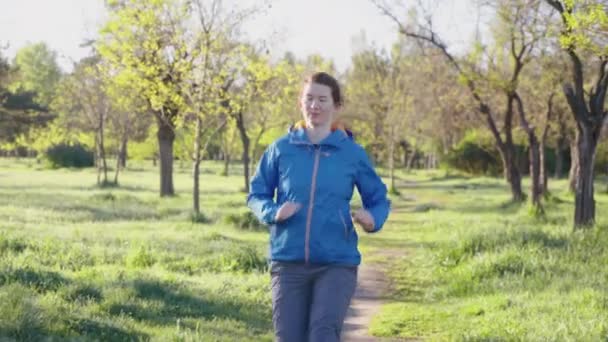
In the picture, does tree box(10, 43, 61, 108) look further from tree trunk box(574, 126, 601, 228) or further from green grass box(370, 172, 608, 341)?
green grass box(370, 172, 608, 341)

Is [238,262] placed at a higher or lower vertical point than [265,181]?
lower

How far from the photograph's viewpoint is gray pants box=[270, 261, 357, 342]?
424 centimetres

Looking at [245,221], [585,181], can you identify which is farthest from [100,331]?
[585,181]

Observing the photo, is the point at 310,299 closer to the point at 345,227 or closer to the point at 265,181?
the point at 345,227

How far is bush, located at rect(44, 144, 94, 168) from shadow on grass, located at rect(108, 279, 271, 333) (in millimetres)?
59521

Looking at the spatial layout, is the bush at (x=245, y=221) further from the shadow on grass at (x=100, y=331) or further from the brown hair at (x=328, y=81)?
the brown hair at (x=328, y=81)

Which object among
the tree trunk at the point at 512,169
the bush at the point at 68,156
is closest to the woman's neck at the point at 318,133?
the tree trunk at the point at 512,169

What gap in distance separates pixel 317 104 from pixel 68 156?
213ft

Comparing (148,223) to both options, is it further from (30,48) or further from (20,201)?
(30,48)

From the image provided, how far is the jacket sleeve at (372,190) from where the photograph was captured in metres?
4.46

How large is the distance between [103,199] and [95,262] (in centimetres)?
1619

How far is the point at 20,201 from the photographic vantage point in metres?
25.2

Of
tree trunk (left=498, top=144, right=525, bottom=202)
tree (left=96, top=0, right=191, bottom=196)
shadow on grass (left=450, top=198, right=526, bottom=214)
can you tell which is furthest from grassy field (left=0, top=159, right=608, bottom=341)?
tree trunk (left=498, top=144, right=525, bottom=202)

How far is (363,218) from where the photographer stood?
170 inches
